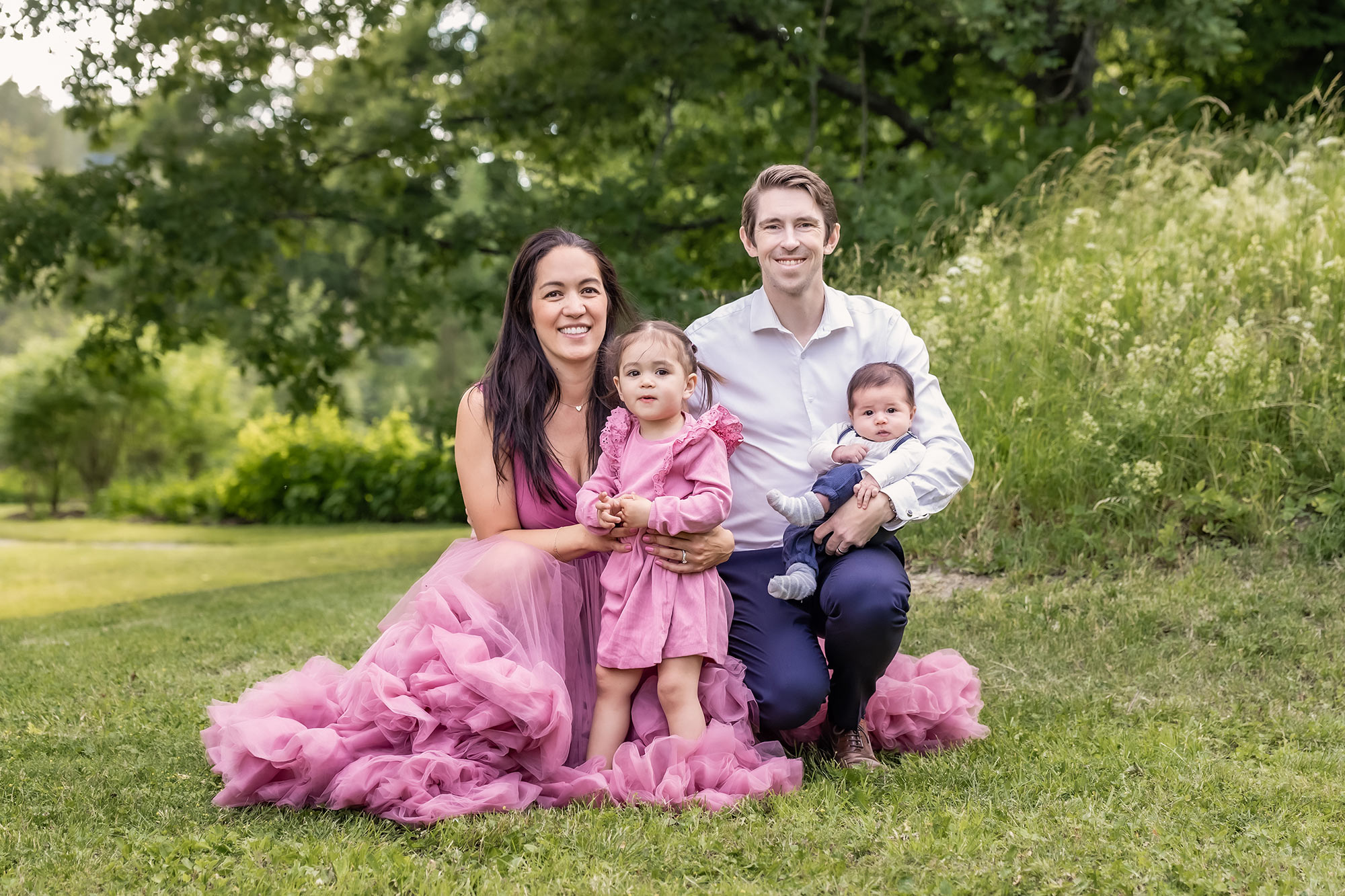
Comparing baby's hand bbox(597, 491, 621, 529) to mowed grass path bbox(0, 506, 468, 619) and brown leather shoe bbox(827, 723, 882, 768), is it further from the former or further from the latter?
mowed grass path bbox(0, 506, 468, 619)

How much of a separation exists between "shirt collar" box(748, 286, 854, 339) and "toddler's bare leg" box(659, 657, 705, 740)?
3.45 ft

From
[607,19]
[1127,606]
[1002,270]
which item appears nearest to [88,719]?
[1127,606]

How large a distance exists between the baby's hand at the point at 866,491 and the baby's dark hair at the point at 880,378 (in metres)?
0.27

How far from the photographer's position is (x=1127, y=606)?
175 inches

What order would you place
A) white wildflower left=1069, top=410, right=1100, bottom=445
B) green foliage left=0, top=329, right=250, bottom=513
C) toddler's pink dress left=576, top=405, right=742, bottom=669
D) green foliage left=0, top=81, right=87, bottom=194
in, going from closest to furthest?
toddler's pink dress left=576, top=405, right=742, bottom=669 → white wildflower left=1069, top=410, right=1100, bottom=445 → green foliage left=0, top=329, right=250, bottom=513 → green foliage left=0, top=81, right=87, bottom=194

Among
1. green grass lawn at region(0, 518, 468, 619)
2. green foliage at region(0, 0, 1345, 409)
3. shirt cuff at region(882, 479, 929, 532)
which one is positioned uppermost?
green foliage at region(0, 0, 1345, 409)

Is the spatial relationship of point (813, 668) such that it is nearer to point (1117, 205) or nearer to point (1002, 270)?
point (1002, 270)

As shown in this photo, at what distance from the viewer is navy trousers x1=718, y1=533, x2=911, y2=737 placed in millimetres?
3016

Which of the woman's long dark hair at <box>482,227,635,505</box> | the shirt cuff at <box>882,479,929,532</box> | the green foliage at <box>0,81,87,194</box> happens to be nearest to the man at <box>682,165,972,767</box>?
the shirt cuff at <box>882,479,929,532</box>

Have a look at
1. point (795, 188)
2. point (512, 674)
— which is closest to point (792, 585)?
point (512, 674)

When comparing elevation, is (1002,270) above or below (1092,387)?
above

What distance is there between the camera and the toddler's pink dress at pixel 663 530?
9.46ft

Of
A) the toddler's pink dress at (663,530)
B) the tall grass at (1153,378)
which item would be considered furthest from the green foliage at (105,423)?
the toddler's pink dress at (663,530)

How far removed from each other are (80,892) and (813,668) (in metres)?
1.85
